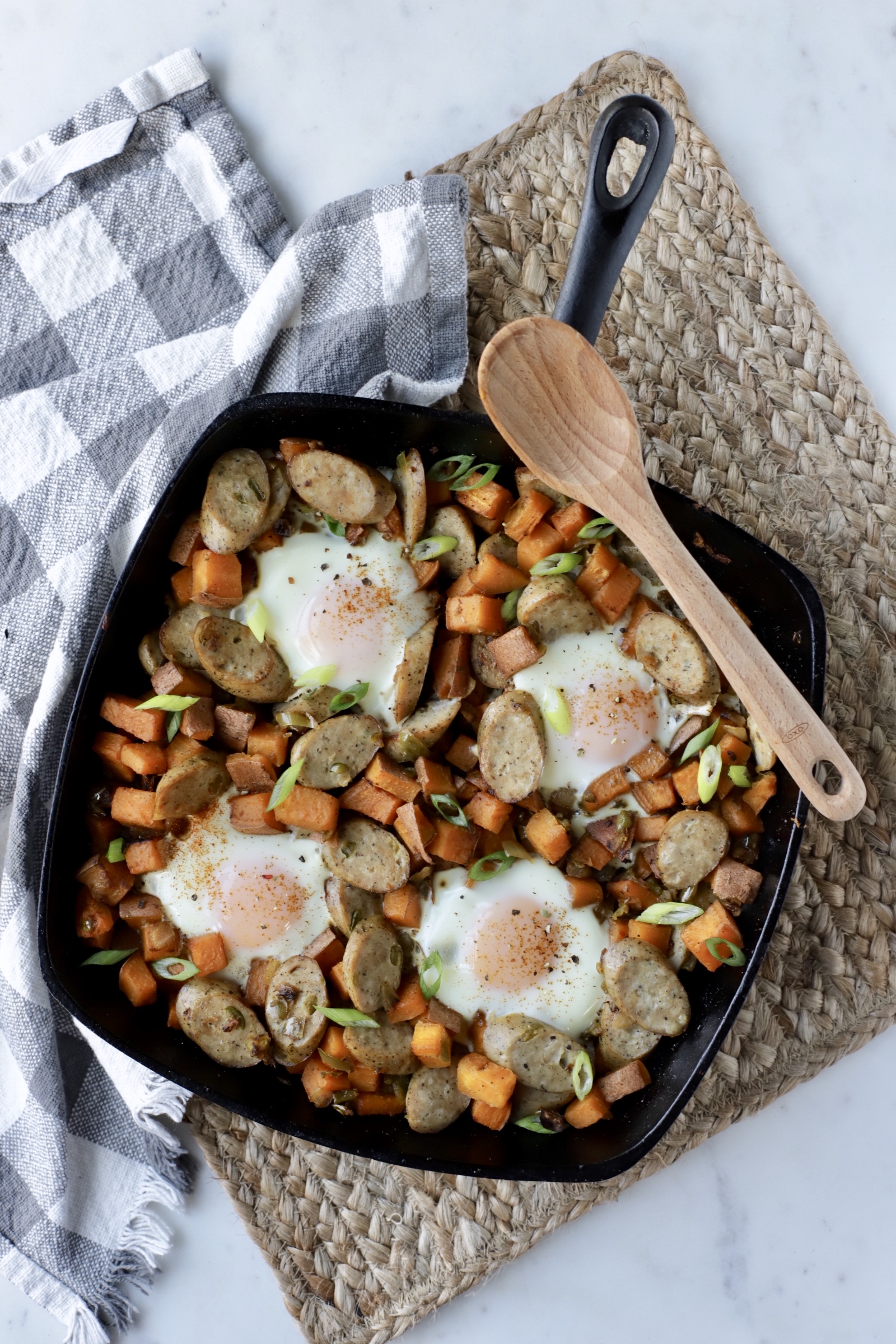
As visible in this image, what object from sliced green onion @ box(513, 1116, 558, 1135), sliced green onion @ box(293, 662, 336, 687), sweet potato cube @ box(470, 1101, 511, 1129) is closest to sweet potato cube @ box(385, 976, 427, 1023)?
sweet potato cube @ box(470, 1101, 511, 1129)

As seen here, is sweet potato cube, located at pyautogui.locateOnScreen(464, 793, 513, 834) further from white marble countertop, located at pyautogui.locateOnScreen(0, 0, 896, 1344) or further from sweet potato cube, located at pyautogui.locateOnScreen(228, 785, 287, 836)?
white marble countertop, located at pyautogui.locateOnScreen(0, 0, 896, 1344)

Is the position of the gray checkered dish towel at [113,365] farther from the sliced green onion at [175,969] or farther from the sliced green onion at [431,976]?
the sliced green onion at [431,976]

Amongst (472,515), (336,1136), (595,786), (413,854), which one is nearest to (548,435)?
(472,515)

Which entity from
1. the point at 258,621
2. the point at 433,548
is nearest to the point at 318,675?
the point at 258,621

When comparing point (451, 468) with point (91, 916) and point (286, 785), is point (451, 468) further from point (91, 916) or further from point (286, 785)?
point (91, 916)

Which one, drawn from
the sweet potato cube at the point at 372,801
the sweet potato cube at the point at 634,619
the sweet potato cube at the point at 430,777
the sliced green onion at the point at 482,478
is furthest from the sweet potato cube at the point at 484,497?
the sweet potato cube at the point at 372,801
